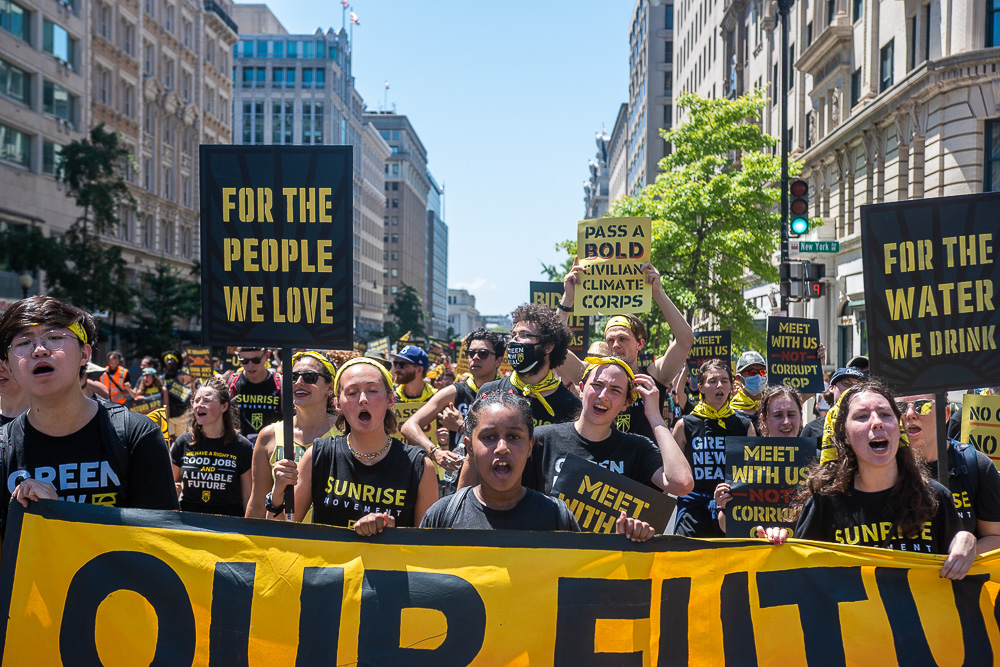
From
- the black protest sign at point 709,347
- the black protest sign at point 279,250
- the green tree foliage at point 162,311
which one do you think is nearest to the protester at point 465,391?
the black protest sign at point 279,250

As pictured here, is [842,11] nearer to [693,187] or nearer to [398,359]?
[693,187]

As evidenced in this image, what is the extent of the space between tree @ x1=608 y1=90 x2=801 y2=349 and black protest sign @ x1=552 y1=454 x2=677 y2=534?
2294 centimetres

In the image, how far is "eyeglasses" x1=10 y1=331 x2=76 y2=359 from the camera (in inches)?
147

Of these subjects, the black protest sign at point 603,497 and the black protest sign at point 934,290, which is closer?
the black protest sign at point 603,497

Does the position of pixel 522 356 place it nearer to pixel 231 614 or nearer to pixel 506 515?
pixel 506 515

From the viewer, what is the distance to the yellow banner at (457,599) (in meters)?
3.81

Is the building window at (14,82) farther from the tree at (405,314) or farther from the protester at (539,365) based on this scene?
the tree at (405,314)

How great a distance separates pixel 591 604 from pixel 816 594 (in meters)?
0.94

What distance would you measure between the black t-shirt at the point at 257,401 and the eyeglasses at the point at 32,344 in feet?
15.3

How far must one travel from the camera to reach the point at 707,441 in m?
6.81

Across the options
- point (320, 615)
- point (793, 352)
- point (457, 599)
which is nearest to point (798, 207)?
point (793, 352)

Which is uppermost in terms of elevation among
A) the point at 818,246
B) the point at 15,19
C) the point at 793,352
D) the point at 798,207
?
the point at 15,19

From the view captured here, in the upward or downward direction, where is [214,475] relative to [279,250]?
downward

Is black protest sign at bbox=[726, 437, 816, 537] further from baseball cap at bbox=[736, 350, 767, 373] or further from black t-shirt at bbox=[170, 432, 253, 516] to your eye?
black t-shirt at bbox=[170, 432, 253, 516]
